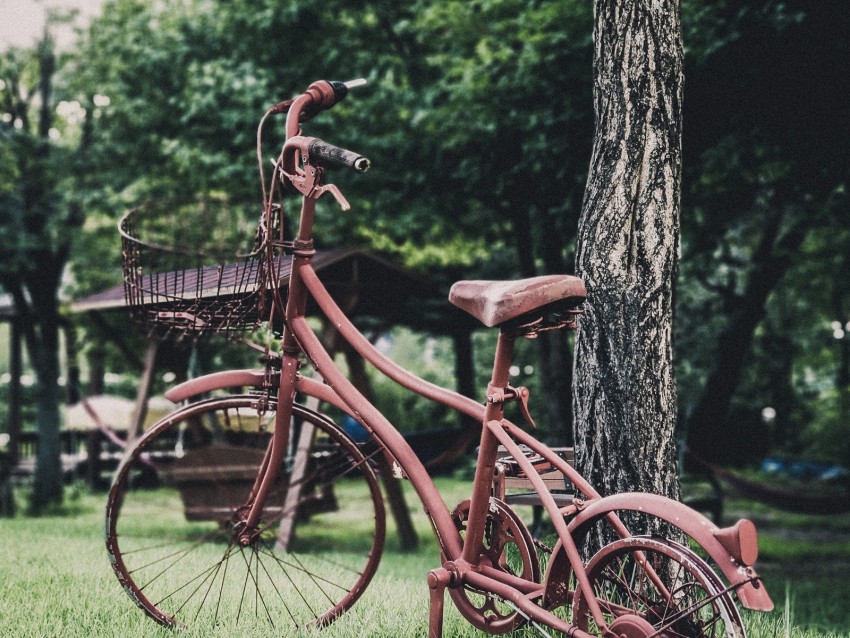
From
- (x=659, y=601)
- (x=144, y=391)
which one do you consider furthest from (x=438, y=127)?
(x=659, y=601)

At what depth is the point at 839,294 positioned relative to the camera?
18.1m

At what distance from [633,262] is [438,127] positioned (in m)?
5.46

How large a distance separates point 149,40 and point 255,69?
2494mm

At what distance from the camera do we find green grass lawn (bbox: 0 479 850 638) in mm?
3500

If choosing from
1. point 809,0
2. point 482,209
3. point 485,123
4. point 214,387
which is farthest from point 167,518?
point 809,0

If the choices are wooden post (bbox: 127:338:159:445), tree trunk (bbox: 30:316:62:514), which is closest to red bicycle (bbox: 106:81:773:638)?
wooden post (bbox: 127:338:159:445)

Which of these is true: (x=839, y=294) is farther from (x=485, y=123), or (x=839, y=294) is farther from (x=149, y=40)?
(x=149, y=40)

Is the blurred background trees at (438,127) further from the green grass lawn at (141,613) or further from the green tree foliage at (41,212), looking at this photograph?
the green grass lawn at (141,613)

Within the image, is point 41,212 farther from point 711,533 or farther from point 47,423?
point 711,533

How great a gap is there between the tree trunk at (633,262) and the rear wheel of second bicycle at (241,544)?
1020 millimetres

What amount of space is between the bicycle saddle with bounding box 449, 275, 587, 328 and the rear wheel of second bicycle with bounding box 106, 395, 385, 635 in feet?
3.40

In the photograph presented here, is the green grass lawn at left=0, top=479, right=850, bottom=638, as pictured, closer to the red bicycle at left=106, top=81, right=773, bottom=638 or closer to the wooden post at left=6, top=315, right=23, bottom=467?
the red bicycle at left=106, top=81, right=773, bottom=638

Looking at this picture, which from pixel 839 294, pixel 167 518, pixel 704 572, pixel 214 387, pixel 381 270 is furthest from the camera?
pixel 839 294

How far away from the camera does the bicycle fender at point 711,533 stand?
221 cm
